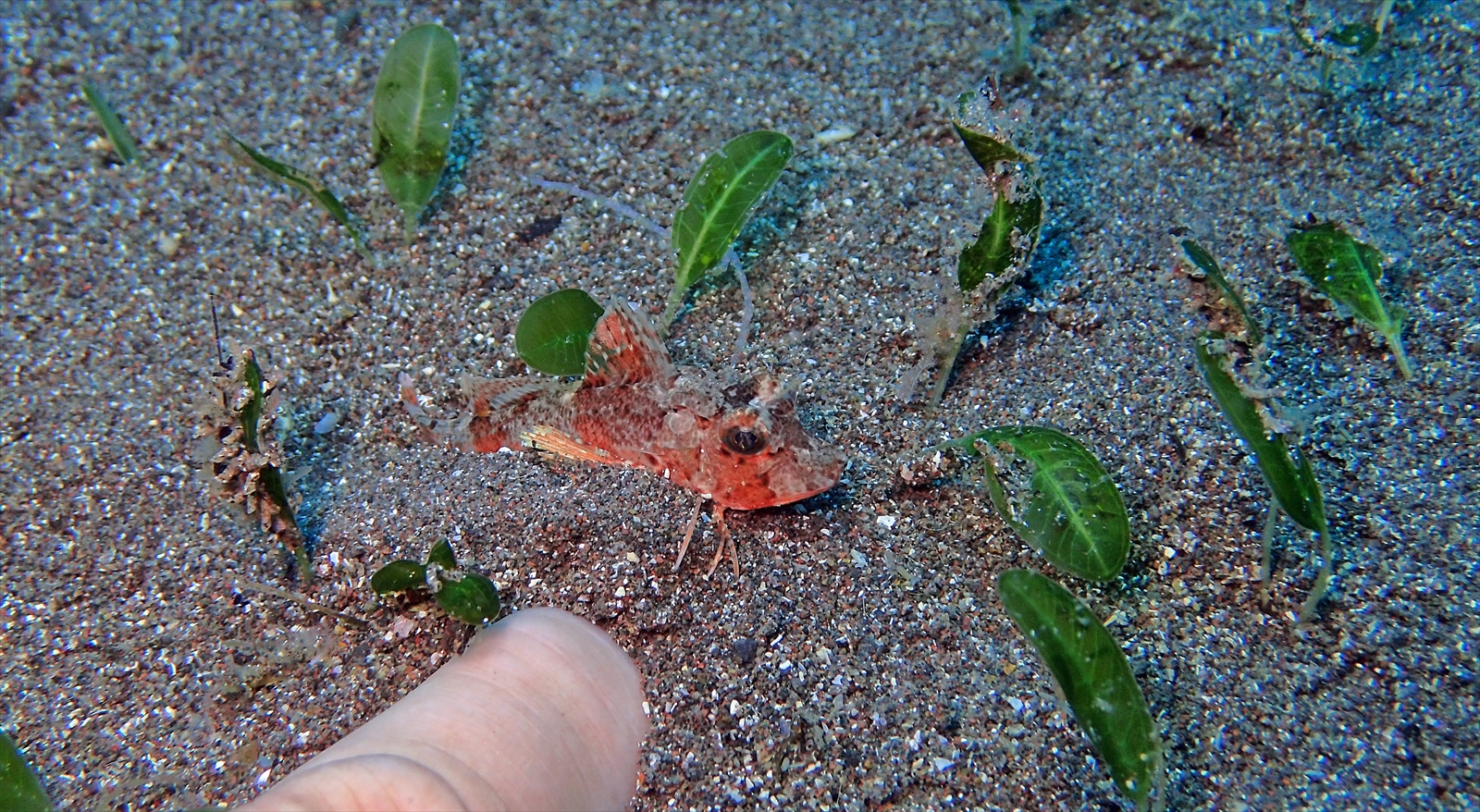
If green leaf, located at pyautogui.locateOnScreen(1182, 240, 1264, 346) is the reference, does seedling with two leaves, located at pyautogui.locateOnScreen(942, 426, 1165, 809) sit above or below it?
below

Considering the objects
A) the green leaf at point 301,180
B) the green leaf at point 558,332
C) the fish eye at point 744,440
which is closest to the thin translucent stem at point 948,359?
the fish eye at point 744,440

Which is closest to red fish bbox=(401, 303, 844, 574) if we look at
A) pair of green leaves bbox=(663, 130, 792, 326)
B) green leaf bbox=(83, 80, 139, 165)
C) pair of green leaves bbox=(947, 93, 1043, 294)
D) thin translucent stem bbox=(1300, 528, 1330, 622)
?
pair of green leaves bbox=(663, 130, 792, 326)

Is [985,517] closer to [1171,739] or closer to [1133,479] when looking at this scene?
[1133,479]

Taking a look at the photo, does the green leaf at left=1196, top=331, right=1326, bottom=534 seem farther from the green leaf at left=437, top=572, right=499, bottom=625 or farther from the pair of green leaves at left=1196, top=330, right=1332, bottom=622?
the green leaf at left=437, top=572, right=499, bottom=625

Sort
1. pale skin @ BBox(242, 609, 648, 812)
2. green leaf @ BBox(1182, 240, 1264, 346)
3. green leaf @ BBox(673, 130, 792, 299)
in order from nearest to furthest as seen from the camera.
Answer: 1. pale skin @ BBox(242, 609, 648, 812)
2. green leaf @ BBox(1182, 240, 1264, 346)
3. green leaf @ BBox(673, 130, 792, 299)

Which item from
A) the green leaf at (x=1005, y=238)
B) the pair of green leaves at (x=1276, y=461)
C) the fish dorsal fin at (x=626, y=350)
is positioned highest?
the green leaf at (x=1005, y=238)

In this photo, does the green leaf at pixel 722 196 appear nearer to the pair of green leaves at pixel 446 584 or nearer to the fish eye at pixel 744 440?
the fish eye at pixel 744 440
